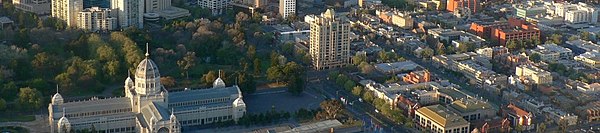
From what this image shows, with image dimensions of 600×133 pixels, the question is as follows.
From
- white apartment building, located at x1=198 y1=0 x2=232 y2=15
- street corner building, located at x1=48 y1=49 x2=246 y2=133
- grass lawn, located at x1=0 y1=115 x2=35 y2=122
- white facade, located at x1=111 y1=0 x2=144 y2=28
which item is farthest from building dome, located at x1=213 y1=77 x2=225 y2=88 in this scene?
white apartment building, located at x1=198 y1=0 x2=232 y2=15

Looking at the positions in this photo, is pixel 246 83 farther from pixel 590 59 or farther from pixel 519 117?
pixel 590 59

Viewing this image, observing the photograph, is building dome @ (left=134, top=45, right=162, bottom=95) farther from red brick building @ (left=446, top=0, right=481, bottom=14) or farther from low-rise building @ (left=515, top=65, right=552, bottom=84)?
red brick building @ (left=446, top=0, right=481, bottom=14)

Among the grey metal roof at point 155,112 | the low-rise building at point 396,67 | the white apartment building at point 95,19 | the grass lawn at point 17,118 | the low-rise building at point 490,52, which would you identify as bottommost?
the grass lawn at point 17,118

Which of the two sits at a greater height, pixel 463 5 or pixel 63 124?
pixel 463 5

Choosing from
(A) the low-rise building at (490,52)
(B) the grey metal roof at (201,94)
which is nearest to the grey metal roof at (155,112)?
(B) the grey metal roof at (201,94)

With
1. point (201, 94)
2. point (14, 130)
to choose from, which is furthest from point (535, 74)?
point (14, 130)

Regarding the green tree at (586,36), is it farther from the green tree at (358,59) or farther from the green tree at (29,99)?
the green tree at (29,99)

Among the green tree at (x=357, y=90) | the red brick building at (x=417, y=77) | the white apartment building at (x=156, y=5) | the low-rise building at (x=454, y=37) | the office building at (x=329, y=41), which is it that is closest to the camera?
the green tree at (x=357, y=90)
